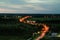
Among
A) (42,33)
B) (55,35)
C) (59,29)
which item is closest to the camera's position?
(55,35)

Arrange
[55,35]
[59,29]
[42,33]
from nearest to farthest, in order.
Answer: [55,35]
[42,33]
[59,29]

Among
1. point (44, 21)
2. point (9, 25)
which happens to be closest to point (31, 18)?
point (44, 21)

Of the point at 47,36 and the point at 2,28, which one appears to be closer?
the point at 47,36

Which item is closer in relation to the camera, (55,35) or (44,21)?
(55,35)

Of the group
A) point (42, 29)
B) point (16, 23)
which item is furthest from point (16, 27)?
point (42, 29)

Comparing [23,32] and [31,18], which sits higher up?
Result: [31,18]

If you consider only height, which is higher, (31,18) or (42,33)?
(31,18)

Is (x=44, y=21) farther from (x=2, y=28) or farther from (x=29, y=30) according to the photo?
(x=2, y=28)

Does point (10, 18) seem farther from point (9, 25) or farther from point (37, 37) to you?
point (37, 37)
